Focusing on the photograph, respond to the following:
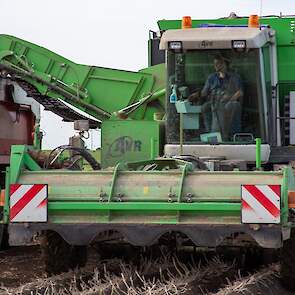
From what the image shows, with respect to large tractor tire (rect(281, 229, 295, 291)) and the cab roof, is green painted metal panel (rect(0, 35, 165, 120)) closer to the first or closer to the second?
the cab roof

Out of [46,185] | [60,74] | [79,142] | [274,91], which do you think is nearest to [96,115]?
[60,74]

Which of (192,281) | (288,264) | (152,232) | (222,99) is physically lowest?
(192,281)

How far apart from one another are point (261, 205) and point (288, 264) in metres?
0.80

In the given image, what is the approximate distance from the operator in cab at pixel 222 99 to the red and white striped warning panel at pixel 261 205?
2.07m

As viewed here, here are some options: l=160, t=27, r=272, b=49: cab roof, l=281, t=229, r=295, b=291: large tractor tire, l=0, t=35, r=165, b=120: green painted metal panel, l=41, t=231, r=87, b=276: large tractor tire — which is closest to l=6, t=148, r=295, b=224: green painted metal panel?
l=281, t=229, r=295, b=291: large tractor tire

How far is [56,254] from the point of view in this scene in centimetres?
617

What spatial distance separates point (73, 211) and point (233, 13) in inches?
172

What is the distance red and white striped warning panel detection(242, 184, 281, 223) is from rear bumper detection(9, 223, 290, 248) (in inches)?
2.5

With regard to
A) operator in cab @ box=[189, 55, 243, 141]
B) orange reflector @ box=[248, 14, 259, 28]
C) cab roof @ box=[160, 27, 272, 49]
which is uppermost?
orange reflector @ box=[248, 14, 259, 28]

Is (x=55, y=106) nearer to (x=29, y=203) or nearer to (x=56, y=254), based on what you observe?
(x=56, y=254)

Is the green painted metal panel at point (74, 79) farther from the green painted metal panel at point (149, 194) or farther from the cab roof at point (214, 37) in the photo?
the green painted metal panel at point (149, 194)

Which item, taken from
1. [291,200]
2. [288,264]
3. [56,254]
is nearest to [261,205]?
[291,200]

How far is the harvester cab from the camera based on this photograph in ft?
23.3

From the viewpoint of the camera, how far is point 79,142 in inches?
345
